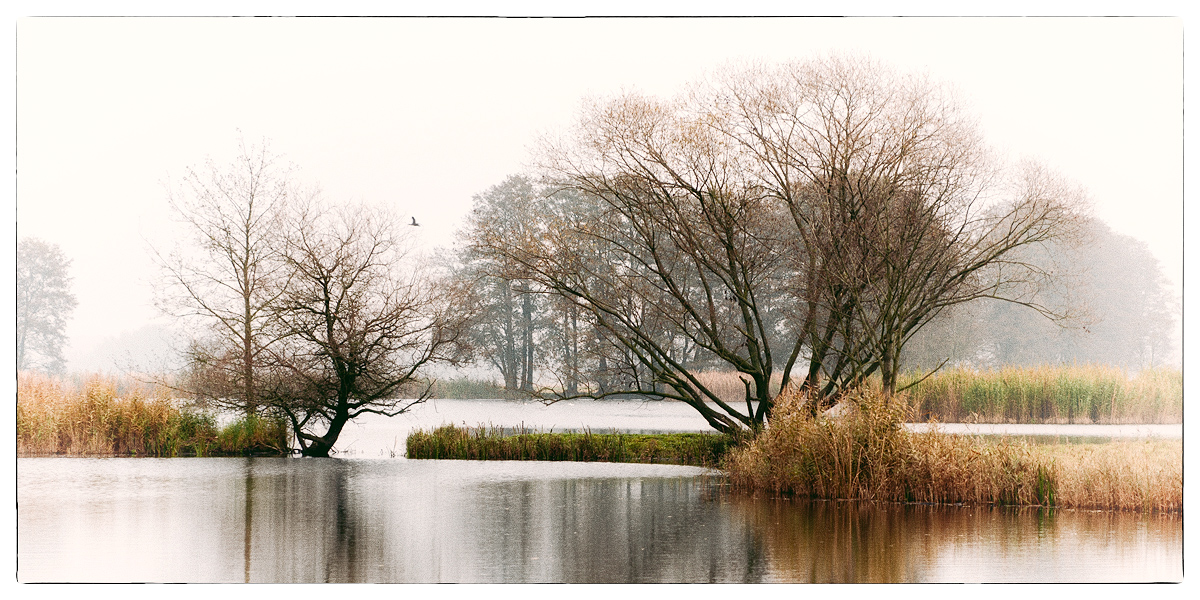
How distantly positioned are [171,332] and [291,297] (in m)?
3.95

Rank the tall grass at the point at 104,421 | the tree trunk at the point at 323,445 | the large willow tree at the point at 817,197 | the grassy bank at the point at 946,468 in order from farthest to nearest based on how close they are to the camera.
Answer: the tree trunk at the point at 323,445 → the tall grass at the point at 104,421 → the large willow tree at the point at 817,197 → the grassy bank at the point at 946,468

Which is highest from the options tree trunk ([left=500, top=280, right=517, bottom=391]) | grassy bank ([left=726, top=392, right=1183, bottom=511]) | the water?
tree trunk ([left=500, top=280, right=517, bottom=391])

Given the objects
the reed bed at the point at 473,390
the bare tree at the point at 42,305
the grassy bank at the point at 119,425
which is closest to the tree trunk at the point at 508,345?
the reed bed at the point at 473,390

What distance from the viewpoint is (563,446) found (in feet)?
55.4

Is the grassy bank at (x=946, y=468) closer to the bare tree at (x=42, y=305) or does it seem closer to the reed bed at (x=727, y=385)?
the bare tree at (x=42, y=305)

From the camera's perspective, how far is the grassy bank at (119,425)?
15.4 m

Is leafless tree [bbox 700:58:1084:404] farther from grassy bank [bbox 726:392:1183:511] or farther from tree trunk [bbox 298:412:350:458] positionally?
tree trunk [bbox 298:412:350:458]

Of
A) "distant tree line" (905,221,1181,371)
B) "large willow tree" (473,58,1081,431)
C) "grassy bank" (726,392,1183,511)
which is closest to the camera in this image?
"grassy bank" (726,392,1183,511)

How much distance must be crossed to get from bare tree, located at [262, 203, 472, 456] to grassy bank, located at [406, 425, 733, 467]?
1143 mm

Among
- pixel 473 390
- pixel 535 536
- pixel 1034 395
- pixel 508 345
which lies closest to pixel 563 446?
pixel 535 536

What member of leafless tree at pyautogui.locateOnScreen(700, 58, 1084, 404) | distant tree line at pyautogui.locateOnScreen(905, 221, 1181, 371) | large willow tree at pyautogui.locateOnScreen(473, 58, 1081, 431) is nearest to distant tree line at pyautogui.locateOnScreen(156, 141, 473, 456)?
large willow tree at pyautogui.locateOnScreen(473, 58, 1081, 431)

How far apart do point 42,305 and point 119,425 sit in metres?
2.82

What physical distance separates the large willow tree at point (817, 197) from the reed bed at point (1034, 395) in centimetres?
421

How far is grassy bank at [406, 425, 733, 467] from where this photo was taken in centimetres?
1641
